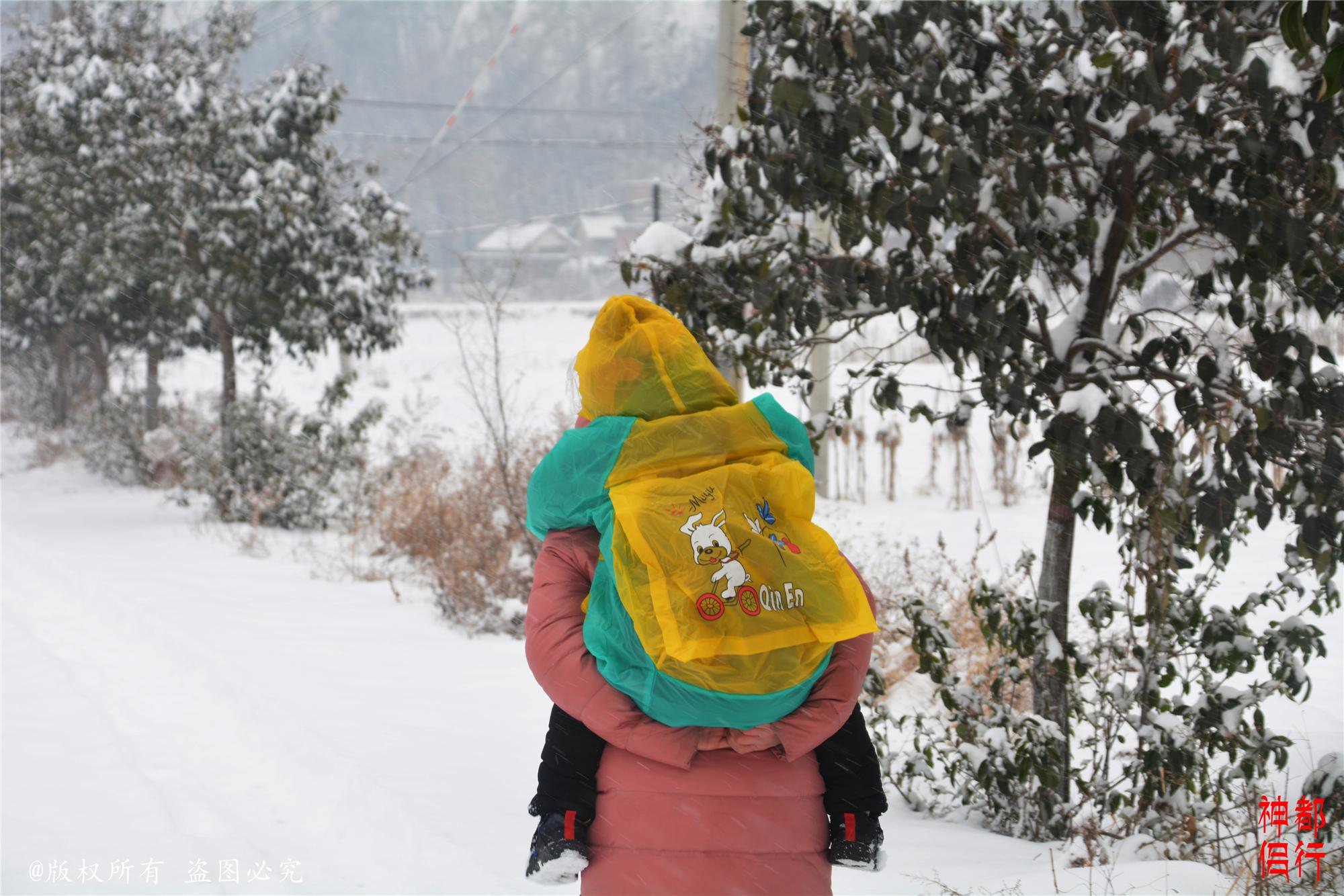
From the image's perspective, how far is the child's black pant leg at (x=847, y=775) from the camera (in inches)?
72.3

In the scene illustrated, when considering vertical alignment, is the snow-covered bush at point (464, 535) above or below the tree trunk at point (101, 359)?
below

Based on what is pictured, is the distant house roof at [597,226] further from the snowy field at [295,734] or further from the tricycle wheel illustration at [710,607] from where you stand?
the tricycle wheel illustration at [710,607]

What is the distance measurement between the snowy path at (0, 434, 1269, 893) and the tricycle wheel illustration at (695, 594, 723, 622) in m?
2.00

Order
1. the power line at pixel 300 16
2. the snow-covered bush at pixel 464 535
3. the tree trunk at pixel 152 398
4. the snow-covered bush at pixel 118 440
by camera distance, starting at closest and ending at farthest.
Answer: the snow-covered bush at pixel 464 535 < the power line at pixel 300 16 < the snow-covered bush at pixel 118 440 < the tree trunk at pixel 152 398

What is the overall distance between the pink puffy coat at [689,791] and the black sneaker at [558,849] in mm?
37

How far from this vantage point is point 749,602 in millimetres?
1614

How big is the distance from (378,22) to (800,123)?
9618 centimetres

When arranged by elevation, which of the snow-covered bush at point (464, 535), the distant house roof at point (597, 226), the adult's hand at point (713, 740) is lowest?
the snow-covered bush at point (464, 535)

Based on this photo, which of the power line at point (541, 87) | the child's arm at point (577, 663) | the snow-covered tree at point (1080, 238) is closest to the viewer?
the child's arm at point (577, 663)

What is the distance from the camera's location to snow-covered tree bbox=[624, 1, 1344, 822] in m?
2.63

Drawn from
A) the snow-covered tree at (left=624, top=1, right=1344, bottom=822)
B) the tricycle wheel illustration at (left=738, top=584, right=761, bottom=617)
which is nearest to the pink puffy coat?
the tricycle wheel illustration at (left=738, top=584, right=761, bottom=617)

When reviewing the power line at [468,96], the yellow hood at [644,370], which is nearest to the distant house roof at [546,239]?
the power line at [468,96]

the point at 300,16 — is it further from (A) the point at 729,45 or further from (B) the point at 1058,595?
(B) the point at 1058,595

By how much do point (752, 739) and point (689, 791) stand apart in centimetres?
15
